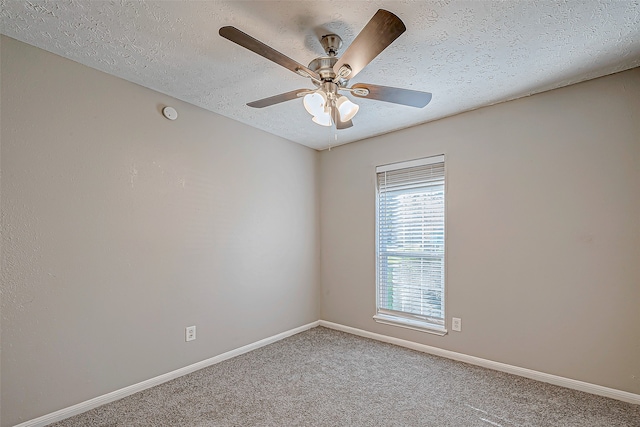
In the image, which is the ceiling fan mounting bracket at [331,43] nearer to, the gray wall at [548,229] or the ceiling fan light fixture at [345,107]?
the ceiling fan light fixture at [345,107]

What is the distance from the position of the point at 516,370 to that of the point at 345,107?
2531 millimetres

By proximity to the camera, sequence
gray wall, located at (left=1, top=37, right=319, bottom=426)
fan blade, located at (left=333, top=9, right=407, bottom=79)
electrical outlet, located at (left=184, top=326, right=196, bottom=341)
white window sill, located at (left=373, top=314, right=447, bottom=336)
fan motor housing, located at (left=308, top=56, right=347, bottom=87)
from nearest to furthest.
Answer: fan blade, located at (left=333, top=9, right=407, bottom=79)
fan motor housing, located at (left=308, top=56, right=347, bottom=87)
gray wall, located at (left=1, top=37, right=319, bottom=426)
electrical outlet, located at (left=184, top=326, right=196, bottom=341)
white window sill, located at (left=373, top=314, right=447, bottom=336)

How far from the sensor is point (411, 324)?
3273 mm

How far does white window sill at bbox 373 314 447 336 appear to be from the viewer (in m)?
3.09

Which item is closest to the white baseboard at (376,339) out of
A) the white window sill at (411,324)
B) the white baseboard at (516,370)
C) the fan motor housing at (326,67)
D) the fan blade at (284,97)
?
the white baseboard at (516,370)

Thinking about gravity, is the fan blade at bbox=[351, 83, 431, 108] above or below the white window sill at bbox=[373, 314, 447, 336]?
above

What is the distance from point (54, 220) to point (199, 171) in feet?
3.65

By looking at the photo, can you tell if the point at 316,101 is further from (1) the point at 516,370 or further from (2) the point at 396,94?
(1) the point at 516,370

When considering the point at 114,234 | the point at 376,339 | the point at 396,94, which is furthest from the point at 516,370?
the point at 114,234

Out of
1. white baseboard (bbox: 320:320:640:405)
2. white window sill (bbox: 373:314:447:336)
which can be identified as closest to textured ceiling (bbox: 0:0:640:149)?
white window sill (bbox: 373:314:447:336)

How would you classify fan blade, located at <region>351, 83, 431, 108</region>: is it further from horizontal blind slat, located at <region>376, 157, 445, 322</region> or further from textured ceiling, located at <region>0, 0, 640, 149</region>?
horizontal blind slat, located at <region>376, 157, 445, 322</region>

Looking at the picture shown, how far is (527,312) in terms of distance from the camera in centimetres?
260

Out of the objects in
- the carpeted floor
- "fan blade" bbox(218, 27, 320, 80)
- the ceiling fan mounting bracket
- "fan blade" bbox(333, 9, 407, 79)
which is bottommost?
the carpeted floor

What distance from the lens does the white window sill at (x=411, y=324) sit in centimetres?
309
